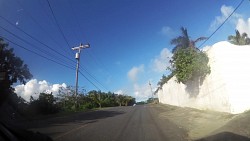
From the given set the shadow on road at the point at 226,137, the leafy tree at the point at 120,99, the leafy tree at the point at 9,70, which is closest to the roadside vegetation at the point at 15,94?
the leafy tree at the point at 9,70

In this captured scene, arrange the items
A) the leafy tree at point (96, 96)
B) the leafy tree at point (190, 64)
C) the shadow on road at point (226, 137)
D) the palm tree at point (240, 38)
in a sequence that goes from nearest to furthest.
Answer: the shadow on road at point (226, 137)
the leafy tree at point (190, 64)
the palm tree at point (240, 38)
the leafy tree at point (96, 96)

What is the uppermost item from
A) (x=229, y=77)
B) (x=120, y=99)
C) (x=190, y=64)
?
(x=120, y=99)

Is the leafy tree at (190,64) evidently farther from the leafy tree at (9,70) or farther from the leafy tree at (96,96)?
the leafy tree at (96,96)

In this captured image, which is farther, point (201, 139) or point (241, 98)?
point (241, 98)

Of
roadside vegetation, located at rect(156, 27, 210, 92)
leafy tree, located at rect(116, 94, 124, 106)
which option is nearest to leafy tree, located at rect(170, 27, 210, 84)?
roadside vegetation, located at rect(156, 27, 210, 92)

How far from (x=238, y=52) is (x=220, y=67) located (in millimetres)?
1367

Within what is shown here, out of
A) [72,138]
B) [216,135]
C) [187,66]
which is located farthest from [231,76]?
[72,138]

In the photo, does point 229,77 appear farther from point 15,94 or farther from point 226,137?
point 15,94

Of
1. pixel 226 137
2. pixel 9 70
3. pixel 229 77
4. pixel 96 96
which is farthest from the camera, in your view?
pixel 96 96

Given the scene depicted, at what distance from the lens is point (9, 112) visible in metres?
22.8

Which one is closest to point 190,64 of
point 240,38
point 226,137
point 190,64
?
point 190,64

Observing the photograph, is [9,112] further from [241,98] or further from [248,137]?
[248,137]

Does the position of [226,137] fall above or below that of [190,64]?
below

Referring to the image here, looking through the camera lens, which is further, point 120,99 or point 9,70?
point 120,99
